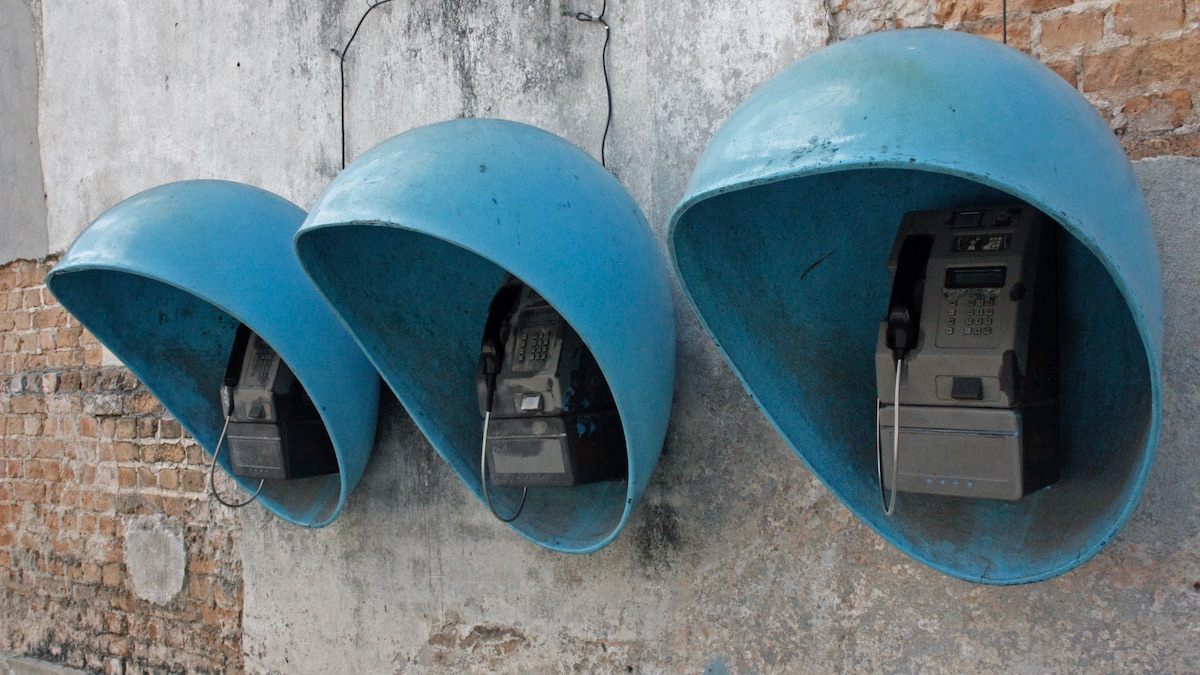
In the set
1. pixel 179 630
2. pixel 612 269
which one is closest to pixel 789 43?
pixel 612 269

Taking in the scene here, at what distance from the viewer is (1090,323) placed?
182 centimetres

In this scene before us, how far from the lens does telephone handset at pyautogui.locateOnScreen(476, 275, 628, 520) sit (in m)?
2.15

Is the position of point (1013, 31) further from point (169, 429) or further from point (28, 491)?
point (28, 491)

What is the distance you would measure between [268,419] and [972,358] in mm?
A: 1765

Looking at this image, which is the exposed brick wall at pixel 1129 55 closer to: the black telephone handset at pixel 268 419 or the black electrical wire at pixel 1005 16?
the black electrical wire at pixel 1005 16

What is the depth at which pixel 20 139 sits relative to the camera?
157 inches

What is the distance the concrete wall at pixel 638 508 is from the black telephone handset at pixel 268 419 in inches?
8.0

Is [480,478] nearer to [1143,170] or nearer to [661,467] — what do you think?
[661,467]

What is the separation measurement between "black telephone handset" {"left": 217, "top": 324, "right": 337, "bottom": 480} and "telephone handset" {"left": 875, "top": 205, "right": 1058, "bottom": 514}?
1.55 meters

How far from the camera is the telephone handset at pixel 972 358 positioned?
1.66 m

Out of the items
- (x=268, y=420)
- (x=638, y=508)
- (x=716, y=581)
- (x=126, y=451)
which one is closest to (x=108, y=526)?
(x=126, y=451)

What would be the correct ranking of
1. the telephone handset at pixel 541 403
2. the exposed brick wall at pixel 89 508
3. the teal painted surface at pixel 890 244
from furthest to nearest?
1. the exposed brick wall at pixel 89 508
2. the telephone handset at pixel 541 403
3. the teal painted surface at pixel 890 244

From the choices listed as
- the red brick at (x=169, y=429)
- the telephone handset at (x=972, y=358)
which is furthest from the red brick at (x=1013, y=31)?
the red brick at (x=169, y=429)

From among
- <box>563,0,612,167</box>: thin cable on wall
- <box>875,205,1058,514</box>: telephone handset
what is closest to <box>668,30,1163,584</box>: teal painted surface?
<box>875,205,1058,514</box>: telephone handset
